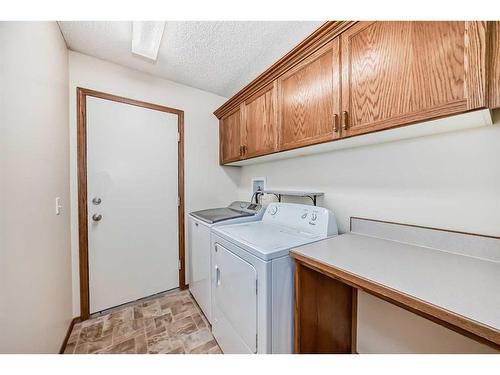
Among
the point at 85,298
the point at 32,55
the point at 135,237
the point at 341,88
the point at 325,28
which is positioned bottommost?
the point at 85,298

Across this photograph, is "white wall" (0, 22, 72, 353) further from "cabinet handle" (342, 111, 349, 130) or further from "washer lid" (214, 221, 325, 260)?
"cabinet handle" (342, 111, 349, 130)

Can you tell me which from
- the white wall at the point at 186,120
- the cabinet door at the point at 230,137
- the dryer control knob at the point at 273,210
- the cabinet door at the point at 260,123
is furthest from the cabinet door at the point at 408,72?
the white wall at the point at 186,120

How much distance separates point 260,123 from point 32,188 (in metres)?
1.59

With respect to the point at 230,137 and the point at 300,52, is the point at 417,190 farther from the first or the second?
the point at 230,137

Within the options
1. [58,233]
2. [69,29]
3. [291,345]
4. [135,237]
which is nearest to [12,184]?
[58,233]

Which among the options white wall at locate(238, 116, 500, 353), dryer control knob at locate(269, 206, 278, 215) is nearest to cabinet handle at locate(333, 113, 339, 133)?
white wall at locate(238, 116, 500, 353)

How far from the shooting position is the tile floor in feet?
4.82

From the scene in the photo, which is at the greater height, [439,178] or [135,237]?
[439,178]

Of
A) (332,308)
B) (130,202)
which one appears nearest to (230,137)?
(130,202)

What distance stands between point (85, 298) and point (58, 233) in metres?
0.81

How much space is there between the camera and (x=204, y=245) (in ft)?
5.77

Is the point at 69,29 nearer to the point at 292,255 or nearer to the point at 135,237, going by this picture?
the point at 135,237

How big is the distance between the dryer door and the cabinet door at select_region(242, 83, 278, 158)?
37.4 inches

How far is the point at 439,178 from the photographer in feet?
3.43
